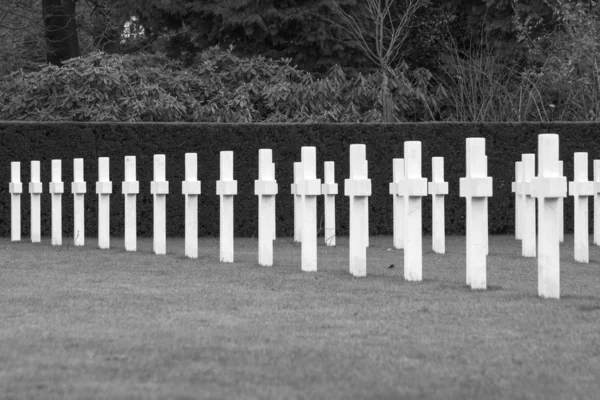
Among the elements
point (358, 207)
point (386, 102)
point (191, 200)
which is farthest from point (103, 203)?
point (386, 102)

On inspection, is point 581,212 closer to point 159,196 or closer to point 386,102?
point 159,196

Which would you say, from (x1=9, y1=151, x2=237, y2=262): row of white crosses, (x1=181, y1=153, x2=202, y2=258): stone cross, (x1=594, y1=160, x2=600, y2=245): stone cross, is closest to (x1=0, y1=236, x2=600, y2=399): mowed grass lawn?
(x1=9, y1=151, x2=237, y2=262): row of white crosses

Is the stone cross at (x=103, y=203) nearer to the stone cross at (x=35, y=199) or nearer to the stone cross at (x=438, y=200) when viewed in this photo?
the stone cross at (x=35, y=199)

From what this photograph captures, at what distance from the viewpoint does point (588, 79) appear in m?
24.7

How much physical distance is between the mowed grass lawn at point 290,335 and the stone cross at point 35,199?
17.0 feet

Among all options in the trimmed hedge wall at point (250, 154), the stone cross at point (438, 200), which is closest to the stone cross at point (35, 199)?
the trimmed hedge wall at point (250, 154)

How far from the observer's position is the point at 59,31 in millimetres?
30297

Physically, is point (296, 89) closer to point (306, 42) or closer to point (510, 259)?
point (306, 42)

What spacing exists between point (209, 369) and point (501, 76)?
22752mm

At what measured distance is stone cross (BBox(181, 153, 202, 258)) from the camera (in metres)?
13.4

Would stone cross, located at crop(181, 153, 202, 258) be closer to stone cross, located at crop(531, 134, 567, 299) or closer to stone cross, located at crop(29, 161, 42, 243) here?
stone cross, located at crop(29, 161, 42, 243)

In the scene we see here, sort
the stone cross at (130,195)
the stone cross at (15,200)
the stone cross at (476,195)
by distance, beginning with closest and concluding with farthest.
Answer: the stone cross at (476,195) < the stone cross at (130,195) < the stone cross at (15,200)

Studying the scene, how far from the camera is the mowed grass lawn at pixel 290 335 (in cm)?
545

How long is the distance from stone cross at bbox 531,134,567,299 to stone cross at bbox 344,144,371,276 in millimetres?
2360
